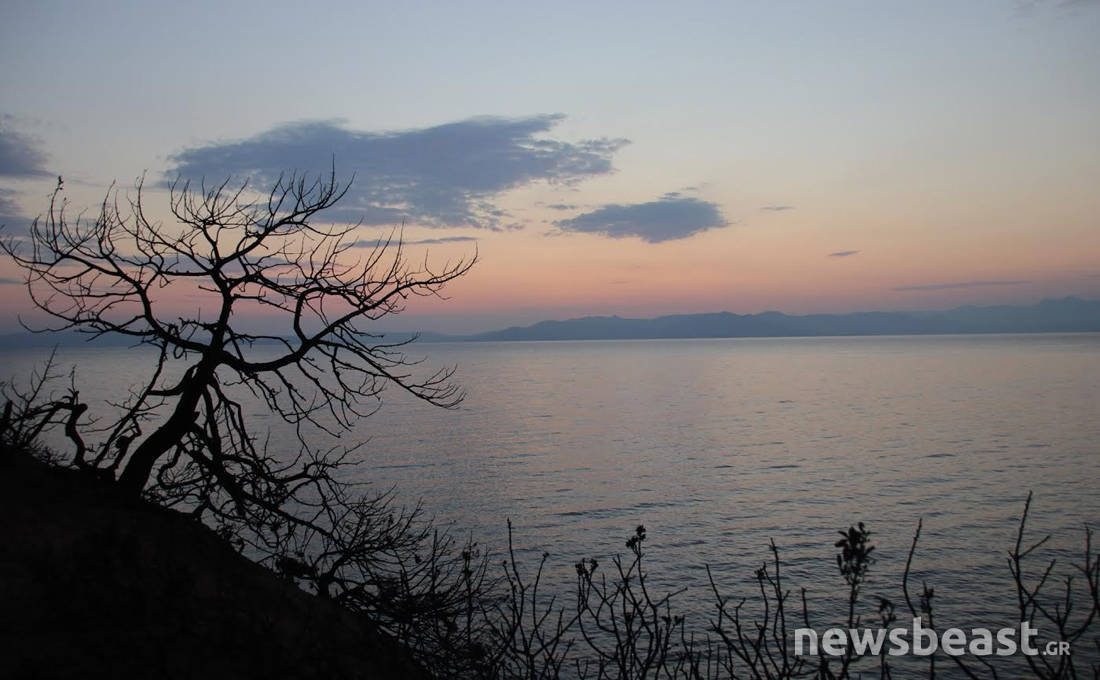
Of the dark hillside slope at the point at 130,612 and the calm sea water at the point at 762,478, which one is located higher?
the dark hillside slope at the point at 130,612

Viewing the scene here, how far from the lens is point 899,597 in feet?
83.5

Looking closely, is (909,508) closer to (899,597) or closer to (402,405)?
(899,597)

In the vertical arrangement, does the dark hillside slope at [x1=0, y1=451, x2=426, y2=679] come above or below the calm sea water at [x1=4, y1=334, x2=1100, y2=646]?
above

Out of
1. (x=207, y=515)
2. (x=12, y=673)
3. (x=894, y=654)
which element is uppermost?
(x=12, y=673)

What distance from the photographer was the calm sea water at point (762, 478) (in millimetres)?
30172

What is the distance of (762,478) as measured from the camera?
1864 inches

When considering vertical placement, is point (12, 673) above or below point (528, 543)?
above

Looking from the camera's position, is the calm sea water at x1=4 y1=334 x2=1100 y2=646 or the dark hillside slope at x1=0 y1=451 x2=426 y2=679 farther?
the calm sea water at x1=4 y1=334 x2=1100 y2=646

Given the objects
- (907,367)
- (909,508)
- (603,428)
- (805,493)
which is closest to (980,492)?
(909,508)

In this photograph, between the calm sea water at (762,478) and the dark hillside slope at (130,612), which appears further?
the calm sea water at (762,478)

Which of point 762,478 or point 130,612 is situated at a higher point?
point 130,612

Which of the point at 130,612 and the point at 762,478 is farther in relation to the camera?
the point at 762,478

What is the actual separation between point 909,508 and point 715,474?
13.3m

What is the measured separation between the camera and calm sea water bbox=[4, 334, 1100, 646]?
3017cm
